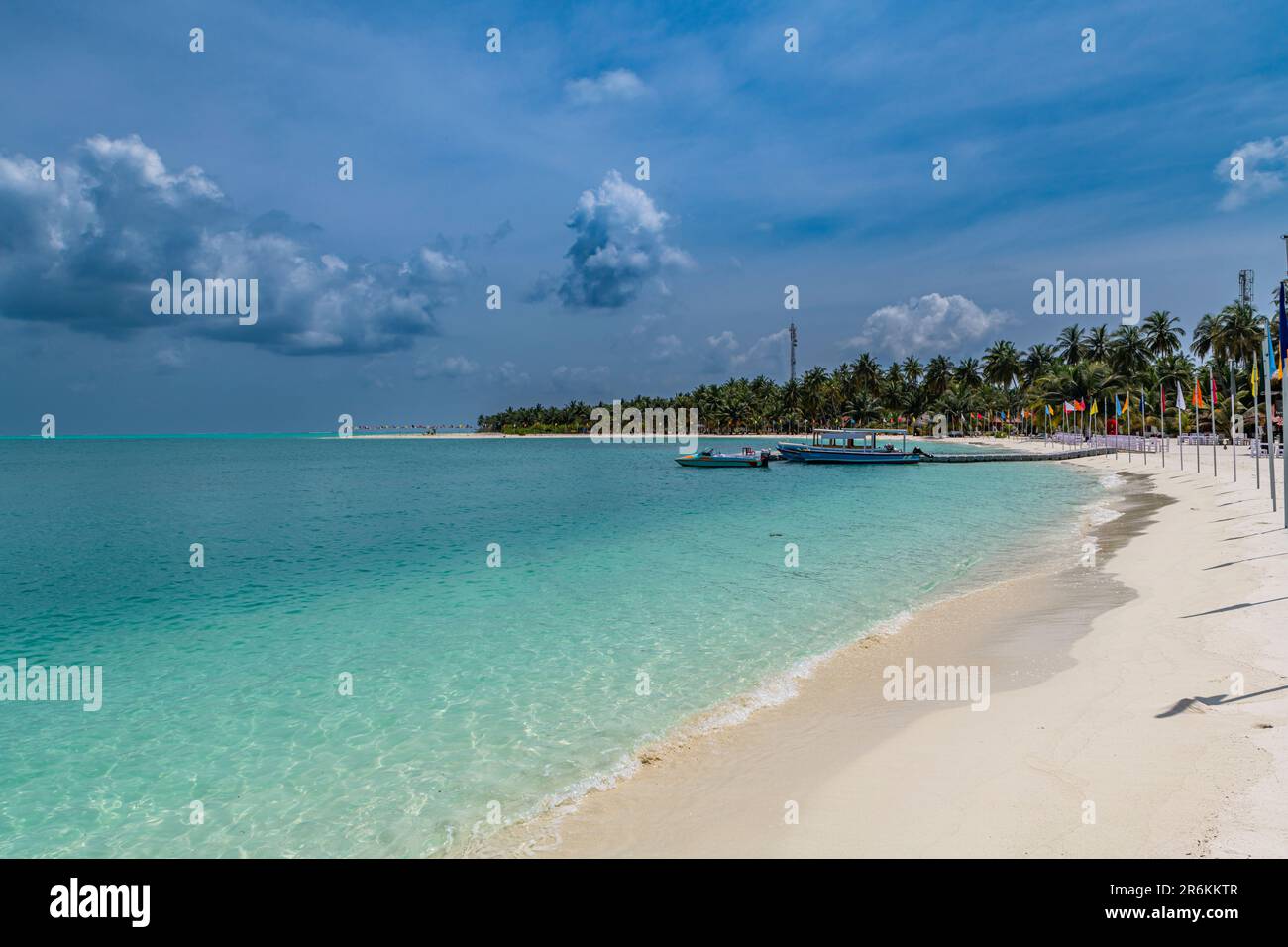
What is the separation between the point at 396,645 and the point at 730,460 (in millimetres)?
68792

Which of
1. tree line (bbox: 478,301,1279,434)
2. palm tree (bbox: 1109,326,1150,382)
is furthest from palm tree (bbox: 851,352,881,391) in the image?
palm tree (bbox: 1109,326,1150,382)

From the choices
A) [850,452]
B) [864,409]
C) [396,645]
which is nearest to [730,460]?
[850,452]

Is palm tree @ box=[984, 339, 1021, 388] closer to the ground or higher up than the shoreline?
higher up

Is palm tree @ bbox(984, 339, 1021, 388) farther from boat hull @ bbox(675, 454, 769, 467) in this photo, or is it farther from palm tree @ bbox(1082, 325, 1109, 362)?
boat hull @ bbox(675, 454, 769, 467)

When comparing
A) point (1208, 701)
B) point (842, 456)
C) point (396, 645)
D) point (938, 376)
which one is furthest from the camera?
point (938, 376)

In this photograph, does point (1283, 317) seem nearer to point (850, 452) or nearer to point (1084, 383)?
point (850, 452)

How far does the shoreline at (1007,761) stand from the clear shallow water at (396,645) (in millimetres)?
1179

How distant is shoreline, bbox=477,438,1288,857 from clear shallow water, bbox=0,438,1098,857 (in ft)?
3.87

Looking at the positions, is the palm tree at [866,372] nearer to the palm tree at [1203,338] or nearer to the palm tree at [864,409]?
the palm tree at [864,409]

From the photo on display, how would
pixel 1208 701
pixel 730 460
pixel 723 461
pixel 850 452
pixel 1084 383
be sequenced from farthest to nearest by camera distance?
1. pixel 1084 383
2. pixel 850 452
3. pixel 723 461
4. pixel 730 460
5. pixel 1208 701

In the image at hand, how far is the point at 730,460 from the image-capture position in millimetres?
81000

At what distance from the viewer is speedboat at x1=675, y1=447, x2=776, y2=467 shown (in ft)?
261
